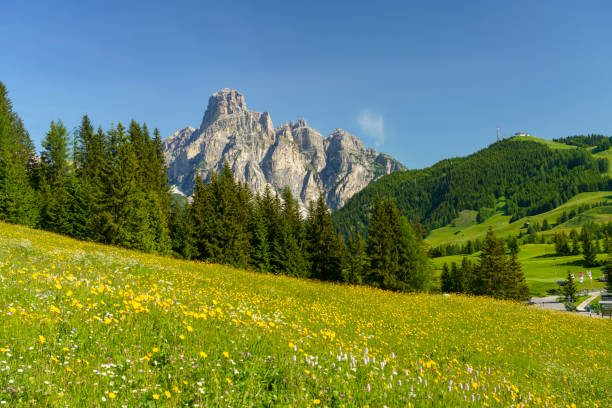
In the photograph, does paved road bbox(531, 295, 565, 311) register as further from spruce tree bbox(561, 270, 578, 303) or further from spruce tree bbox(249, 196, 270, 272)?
spruce tree bbox(249, 196, 270, 272)

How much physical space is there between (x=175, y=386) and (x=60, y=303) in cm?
378

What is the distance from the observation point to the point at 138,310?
5984 mm

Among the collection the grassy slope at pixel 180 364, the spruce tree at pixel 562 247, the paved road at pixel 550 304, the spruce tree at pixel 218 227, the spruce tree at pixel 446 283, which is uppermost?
the spruce tree at pixel 218 227

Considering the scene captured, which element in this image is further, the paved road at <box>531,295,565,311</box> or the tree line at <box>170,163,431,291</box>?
the paved road at <box>531,295,565,311</box>

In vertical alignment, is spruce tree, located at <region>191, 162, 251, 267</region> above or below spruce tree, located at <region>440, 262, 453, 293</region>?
above

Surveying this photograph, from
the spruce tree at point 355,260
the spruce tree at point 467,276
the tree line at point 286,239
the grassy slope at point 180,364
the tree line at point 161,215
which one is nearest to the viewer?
the grassy slope at point 180,364

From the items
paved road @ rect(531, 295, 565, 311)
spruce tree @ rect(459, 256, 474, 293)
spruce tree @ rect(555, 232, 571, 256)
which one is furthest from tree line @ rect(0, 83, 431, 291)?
spruce tree @ rect(555, 232, 571, 256)

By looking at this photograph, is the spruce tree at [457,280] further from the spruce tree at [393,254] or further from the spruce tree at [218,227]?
the spruce tree at [218,227]

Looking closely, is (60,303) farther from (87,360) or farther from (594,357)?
(594,357)

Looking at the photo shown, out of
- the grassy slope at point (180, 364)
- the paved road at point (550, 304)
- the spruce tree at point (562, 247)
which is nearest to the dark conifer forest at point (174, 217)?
the grassy slope at point (180, 364)

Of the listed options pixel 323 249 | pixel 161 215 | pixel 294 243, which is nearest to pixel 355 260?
pixel 323 249

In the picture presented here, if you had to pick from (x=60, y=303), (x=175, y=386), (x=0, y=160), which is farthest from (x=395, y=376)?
(x=0, y=160)

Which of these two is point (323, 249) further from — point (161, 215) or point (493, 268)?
point (493, 268)

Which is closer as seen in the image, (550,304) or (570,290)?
(550,304)
